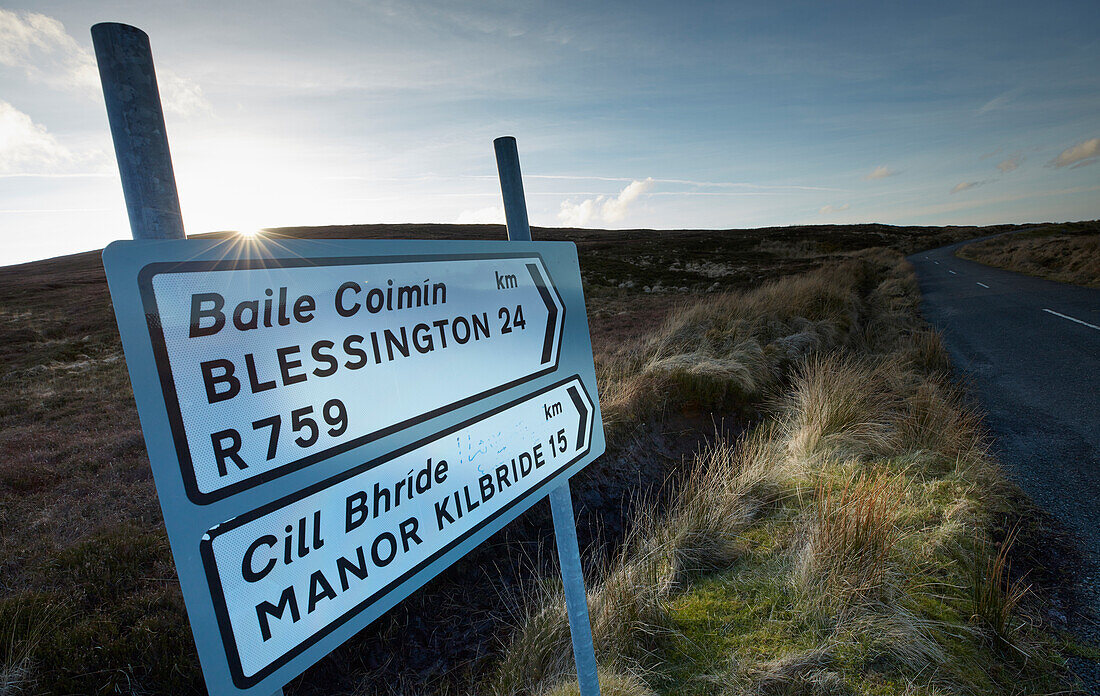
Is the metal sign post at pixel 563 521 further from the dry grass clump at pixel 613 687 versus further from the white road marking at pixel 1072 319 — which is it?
the white road marking at pixel 1072 319

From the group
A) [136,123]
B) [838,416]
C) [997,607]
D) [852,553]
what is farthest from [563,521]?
[838,416]

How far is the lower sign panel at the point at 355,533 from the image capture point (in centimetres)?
92

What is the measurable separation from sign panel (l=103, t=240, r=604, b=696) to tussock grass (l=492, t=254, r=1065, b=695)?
1.70 meters

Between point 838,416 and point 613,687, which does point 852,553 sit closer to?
point 613,687

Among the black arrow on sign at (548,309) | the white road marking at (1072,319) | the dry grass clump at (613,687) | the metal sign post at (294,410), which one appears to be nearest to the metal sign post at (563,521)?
the black arrow on sign at (548,309)

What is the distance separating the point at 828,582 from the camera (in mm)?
2643

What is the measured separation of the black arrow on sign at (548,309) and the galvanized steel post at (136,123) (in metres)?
1.04

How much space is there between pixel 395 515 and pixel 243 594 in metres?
0.35

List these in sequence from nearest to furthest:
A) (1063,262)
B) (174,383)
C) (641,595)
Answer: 1. (174,383)
2. (641,595)
3. (1063,262)

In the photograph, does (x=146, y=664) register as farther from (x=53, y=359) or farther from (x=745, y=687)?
(x=53, y=359)

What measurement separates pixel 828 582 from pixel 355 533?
8.47 ft

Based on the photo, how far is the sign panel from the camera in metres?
0.87

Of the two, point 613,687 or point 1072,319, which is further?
point 1072,319

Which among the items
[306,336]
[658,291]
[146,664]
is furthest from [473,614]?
[658,291]
